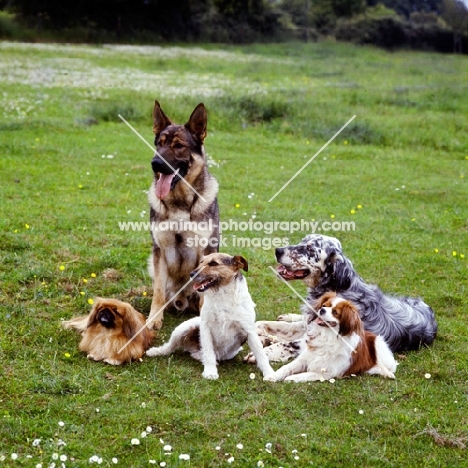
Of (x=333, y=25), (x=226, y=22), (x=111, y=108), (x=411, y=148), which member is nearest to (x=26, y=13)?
(x=226, y=22)

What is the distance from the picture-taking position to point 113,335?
721 centimetres

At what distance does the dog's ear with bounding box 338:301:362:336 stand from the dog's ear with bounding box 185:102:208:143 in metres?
2.90

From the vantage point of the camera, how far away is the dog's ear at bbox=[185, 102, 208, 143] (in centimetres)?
837

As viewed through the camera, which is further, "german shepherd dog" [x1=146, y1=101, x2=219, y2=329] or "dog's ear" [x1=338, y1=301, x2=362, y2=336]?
"german shepherd dog" [x1=146, y1=101, x2=219, y2=329]

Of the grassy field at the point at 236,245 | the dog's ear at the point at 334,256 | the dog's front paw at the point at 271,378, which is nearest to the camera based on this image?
the grassy field at the point at 236,245

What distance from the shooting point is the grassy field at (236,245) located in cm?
570

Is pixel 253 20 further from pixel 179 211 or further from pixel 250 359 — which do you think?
pixel 250 359

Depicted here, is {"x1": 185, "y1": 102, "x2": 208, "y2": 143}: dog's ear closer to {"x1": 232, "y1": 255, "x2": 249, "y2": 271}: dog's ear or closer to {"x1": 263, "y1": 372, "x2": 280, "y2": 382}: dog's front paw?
{"x1": 232, "y1": 255, "x2": 249, "y2": 271}: dog's ear

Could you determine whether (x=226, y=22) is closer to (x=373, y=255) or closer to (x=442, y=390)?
(x=373, y=255)

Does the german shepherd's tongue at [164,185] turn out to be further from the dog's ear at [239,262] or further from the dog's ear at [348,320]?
the dog's ear at [348,320]

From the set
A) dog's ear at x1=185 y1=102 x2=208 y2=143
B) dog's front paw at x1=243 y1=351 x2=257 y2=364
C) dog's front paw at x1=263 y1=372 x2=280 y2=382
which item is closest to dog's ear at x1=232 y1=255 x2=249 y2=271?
dog's front paw at x1=243 y1=351 x2=257 y2=364

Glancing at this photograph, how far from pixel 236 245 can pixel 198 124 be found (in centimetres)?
330

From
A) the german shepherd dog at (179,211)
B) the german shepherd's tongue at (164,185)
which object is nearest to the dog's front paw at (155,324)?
the german shepherd dog at (179,211)

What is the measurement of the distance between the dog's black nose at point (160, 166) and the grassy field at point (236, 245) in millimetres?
1735
